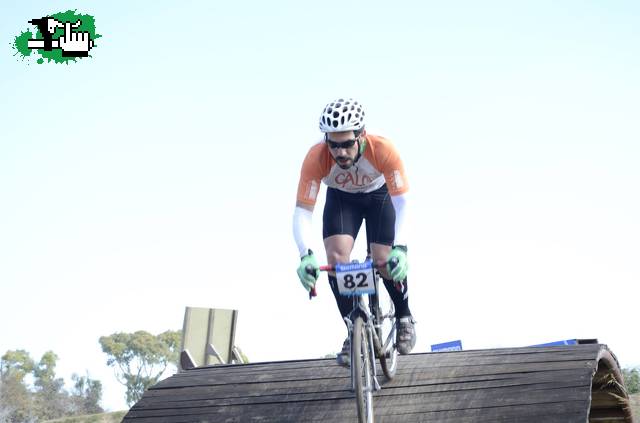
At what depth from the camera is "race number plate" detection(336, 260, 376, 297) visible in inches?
317

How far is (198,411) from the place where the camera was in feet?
30.5

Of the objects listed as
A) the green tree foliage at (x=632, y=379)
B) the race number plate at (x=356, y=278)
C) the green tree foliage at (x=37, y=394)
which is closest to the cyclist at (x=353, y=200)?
the race number plate at (x=356, y=278)

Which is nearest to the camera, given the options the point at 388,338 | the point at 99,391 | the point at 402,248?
the point at 402,248

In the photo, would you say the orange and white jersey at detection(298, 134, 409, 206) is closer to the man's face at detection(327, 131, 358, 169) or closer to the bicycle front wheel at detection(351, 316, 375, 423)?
the man's face at detection(327, 131, 358, 169)

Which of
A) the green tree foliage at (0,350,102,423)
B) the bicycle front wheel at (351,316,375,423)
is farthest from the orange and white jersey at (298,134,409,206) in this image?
the green tree foliage at (0,350,102,423)

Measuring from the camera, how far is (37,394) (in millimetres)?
58844

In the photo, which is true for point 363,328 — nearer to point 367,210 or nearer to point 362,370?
point 362,370

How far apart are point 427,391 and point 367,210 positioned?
6.38 ft

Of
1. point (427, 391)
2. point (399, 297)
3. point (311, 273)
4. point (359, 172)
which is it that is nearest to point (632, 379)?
point (399, 297)

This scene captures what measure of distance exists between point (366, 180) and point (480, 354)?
7.00ft

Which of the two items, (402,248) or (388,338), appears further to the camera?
(388,338)

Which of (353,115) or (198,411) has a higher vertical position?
(353,115)

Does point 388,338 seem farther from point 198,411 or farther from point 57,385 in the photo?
point 57,385

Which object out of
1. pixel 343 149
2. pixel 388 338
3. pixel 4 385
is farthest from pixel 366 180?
pixel 4 385
